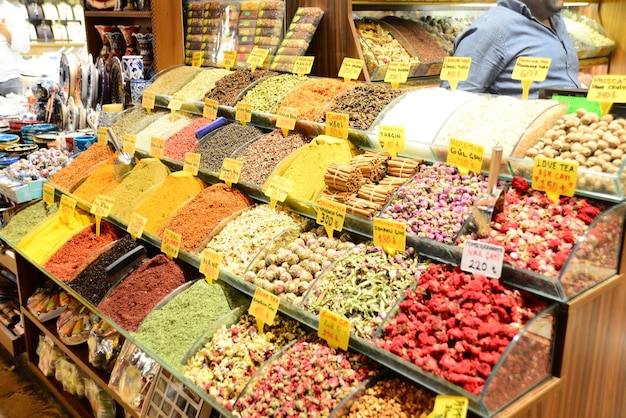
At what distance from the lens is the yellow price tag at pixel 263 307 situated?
6.21 ft

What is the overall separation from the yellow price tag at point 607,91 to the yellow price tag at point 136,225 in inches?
70.4

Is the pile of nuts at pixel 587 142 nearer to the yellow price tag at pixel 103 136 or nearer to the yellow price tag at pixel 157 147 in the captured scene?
the yellow price tag at pixel 157 147

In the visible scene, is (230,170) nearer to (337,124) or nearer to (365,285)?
(337,124)

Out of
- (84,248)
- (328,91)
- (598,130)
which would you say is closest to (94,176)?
(84,248)

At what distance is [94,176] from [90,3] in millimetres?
1778

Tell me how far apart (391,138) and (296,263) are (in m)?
0.56

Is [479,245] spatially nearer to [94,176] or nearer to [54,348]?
[94,176]

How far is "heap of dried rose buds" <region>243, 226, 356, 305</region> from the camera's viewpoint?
193cm

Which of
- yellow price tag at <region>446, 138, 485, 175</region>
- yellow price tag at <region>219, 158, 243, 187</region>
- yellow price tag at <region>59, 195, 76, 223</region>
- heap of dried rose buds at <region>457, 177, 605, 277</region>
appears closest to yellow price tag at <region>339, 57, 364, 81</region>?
yellow price tag at <region>219, 158, 243, 187</region>

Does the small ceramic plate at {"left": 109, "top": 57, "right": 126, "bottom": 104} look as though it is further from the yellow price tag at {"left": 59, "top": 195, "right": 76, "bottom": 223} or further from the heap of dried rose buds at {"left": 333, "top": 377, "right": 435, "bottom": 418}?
the heap of dried rose buds at {"left": 333, "top": 377, "right": 435, "bottom": 418}

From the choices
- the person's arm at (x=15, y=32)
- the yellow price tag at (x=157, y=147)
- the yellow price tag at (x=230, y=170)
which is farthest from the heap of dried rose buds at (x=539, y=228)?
the person's arm at (x=15, y=32)

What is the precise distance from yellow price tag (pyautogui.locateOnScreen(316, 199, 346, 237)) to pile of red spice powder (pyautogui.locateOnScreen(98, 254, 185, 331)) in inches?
26.8

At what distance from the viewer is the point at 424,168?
207 cm

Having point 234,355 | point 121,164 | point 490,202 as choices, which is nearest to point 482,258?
point 490,202
